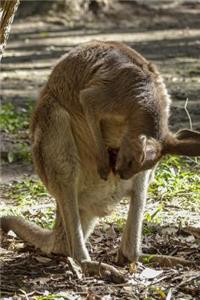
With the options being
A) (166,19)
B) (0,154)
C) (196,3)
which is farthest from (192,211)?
(196,3)

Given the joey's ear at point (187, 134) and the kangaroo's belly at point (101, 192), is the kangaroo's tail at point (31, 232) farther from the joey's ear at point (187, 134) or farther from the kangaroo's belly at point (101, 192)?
the joey's ear at point (187, 134)

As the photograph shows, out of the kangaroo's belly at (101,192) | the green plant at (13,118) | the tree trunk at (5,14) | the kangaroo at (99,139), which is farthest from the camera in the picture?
the green plant at (13,118)

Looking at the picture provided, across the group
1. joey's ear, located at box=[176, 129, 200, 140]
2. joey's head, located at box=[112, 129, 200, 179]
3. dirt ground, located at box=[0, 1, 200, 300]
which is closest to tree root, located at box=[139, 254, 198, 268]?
dirt ground, located at box=[0, 1, 200, 300]

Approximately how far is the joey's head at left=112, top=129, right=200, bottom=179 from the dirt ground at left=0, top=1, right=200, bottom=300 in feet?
1.94

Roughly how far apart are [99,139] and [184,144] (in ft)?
1.52

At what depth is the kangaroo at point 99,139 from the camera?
179 inches

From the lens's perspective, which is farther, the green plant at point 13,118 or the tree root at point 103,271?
the green plant at point 13,118

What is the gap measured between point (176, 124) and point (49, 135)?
11.8 ft

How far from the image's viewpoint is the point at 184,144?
4484 mm

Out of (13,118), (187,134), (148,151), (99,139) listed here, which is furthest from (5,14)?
(13,118)

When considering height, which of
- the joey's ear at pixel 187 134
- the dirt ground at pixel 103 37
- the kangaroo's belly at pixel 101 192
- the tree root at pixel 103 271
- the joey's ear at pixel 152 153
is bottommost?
the dirt ground at pixel 103 37

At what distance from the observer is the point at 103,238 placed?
5.38 metres

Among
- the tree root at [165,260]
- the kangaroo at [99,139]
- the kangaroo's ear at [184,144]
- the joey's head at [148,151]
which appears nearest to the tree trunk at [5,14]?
the kangaroo at [99,139]

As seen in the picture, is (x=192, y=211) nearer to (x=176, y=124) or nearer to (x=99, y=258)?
(x=99, y=258)
